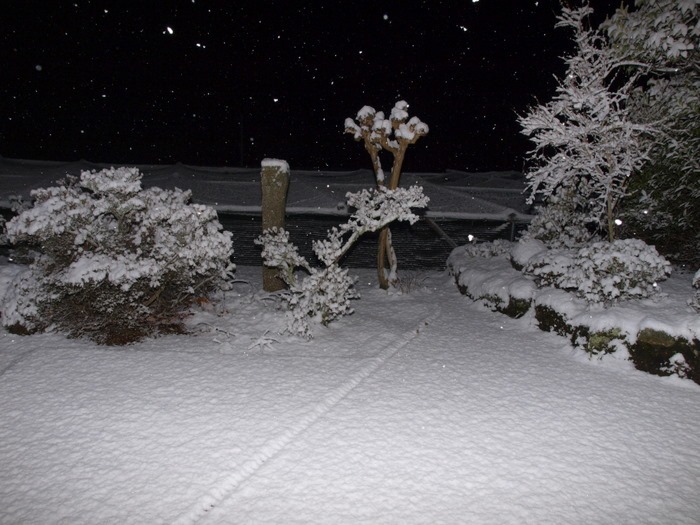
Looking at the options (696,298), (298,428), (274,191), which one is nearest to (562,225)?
(696,298)

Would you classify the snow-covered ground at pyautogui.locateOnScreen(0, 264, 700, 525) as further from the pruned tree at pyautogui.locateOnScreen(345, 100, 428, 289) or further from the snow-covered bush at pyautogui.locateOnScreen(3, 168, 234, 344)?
the pruned tree at pyautogui.locateOnScreen(345, 100, 428, 289)

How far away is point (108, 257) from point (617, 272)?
271 inches

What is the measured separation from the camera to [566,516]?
3.20 metres

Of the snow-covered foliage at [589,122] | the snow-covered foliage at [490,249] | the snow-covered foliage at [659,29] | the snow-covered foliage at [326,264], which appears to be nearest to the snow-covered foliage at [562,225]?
the snow-covered foliage at [490,249]

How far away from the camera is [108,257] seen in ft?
19.2

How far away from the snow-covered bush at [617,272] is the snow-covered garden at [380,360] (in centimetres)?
3

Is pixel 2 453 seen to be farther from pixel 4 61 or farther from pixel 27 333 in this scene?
pixel 4 61

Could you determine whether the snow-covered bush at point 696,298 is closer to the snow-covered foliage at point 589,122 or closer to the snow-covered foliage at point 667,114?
the snow-covered foliage at point 589,122

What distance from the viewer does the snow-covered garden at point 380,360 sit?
3412 millimetres

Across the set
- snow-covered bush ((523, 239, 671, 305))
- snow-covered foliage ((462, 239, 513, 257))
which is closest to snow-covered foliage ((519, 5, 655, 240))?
snow-covered bush ((523, 239, 671, 305))

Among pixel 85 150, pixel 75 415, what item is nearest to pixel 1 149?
pixel 85 150

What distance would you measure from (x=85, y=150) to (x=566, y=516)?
23.6 m

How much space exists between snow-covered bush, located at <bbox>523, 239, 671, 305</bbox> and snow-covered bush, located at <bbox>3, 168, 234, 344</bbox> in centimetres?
517

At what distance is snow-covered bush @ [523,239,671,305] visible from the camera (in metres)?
6.16
